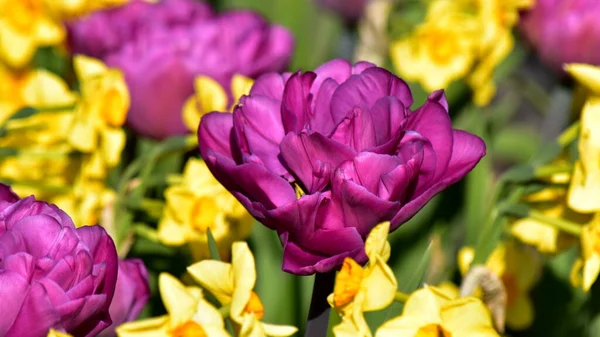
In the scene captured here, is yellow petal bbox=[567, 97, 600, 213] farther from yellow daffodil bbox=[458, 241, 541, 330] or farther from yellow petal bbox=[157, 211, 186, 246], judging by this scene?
yellow petal bbox=[157, 211, 186, 246]

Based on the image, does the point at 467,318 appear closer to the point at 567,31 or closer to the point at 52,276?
the point at 52,276

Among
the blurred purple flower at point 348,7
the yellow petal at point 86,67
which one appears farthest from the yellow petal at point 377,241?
the blurred purple flower at point 348,7

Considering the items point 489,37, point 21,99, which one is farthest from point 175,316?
point 21,99

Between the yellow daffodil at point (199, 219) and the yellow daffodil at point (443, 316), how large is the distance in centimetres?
30

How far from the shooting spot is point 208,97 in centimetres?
99

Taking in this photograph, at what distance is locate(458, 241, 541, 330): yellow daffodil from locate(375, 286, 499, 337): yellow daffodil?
0.38 meters

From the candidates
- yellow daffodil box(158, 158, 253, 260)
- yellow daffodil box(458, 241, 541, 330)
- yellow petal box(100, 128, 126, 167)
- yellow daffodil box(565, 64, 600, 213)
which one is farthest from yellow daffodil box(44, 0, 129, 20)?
yellow daffodil box(565, 64, 600, 213)

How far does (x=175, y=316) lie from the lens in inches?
23.5

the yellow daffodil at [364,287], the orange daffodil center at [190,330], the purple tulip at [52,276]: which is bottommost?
the orange daffodil center at [190,330]

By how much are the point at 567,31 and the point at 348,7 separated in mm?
489

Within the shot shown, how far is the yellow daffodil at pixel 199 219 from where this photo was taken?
0.88 m

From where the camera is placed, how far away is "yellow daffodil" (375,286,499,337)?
1.92 feet

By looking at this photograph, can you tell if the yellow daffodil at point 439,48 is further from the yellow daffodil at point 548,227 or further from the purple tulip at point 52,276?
the purple tulip at point 52,276

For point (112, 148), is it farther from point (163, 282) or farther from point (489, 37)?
point (489, 37)
